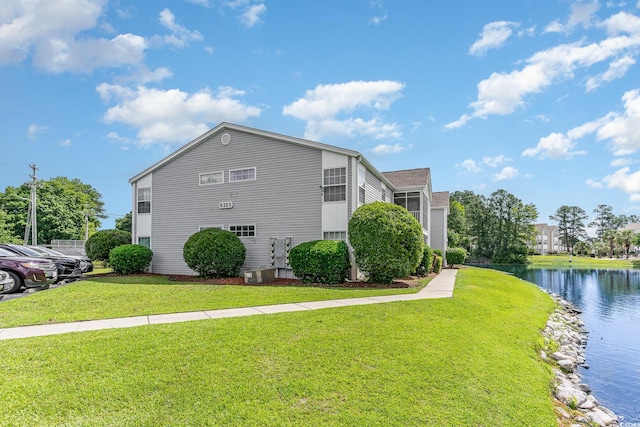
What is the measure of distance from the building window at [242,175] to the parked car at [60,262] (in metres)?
7.43

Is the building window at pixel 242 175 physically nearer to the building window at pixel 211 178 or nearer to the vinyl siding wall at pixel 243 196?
the vinyl siding wall at pixel 243 196

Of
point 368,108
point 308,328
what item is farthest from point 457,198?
point 308,328

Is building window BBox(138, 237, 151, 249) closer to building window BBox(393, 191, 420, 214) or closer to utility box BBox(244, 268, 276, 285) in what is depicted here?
utility box BBox(244, 268, 276, 285)

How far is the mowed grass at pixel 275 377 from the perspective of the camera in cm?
371

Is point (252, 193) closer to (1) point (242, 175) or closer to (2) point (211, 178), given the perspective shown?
(1) point (242, 175)

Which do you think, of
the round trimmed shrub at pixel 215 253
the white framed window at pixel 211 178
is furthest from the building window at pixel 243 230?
the white framed window at pixel 211 178

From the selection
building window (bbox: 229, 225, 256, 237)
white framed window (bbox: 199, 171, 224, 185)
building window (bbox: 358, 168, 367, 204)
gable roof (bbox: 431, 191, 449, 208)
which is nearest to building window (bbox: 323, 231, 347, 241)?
building window (bbox: 358, 168, 367, 204)

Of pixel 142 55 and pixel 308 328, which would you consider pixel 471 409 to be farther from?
pixel 142 55

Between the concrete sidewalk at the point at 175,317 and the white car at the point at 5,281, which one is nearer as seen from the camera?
the concrete sidewalk at the point at 175,317

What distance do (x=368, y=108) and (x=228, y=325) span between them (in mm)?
12220

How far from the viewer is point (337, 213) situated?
14.7 m

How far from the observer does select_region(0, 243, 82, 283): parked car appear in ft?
42.6

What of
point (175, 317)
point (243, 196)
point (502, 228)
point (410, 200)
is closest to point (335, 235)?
point (243, 196)

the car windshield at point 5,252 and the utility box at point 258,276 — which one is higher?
the car windshield at point 5,252
